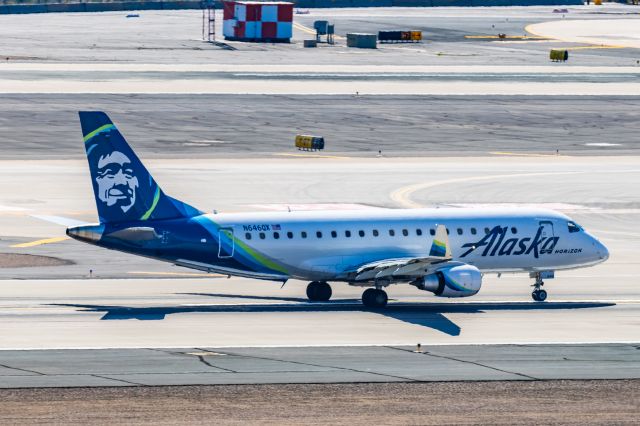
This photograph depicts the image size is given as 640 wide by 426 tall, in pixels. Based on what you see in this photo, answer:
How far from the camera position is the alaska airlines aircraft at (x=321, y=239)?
56.6m

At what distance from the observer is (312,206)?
87688mm

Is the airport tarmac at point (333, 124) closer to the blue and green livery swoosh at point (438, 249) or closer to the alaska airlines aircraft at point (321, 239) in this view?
the alaska airlines aircraft at point (321, 239)

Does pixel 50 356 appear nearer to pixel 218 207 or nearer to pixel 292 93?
pixel 218 207

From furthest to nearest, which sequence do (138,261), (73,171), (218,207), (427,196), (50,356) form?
(73,171), (427,196), (218,207), (138,261), (50,356)

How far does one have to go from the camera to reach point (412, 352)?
48875 millimetres

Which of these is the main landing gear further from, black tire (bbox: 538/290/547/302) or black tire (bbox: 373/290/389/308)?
black tire (bbox: 373/290/389/308)

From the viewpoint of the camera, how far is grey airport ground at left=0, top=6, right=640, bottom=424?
43.5m

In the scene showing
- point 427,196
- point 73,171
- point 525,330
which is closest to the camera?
point 525,330

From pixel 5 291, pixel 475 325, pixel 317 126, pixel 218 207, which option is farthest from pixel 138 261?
pixel 317 126

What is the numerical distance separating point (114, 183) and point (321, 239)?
8.49m

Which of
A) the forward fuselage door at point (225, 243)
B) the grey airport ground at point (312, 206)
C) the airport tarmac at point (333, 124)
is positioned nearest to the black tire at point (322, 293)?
the grey airport ground at point (312, 206)

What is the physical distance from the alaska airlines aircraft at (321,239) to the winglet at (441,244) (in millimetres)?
47

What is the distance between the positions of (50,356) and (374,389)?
1136 centimetres

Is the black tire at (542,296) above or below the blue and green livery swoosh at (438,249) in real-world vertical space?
below
